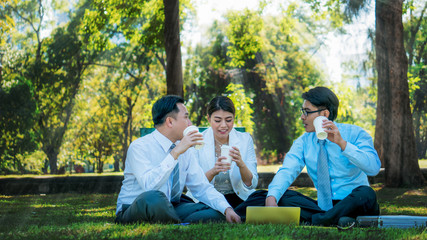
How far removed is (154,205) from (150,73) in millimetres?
26175

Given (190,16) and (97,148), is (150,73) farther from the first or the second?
(97,148)

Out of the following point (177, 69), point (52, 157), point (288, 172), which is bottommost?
point (52, 157)

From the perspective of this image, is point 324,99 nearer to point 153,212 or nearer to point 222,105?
point 222,105

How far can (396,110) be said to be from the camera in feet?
34.0

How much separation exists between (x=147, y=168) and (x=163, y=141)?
0.99 ft

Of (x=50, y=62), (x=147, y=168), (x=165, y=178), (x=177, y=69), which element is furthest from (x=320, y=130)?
(x=50, y=62)

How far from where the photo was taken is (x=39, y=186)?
35.3 ft

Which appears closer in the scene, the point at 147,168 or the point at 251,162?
the point at 147,168

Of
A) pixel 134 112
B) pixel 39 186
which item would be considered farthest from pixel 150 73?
pixel 39 186

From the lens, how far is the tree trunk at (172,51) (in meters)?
10.3

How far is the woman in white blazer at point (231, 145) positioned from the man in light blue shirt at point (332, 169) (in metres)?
0.37

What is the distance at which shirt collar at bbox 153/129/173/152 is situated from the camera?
4117mm

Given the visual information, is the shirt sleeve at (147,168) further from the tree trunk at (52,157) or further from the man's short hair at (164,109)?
the tree trunk at (52,157)

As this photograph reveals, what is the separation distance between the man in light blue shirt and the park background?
19.9ft
